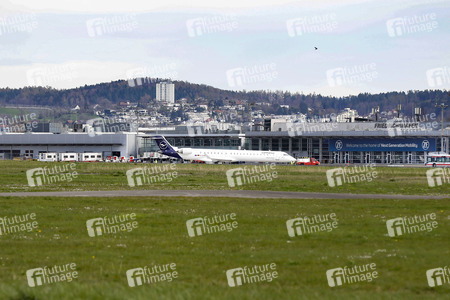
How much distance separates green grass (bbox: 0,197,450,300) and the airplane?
96.2 m

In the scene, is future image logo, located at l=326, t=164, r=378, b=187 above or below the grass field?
below

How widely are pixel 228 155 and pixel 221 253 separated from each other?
111 m

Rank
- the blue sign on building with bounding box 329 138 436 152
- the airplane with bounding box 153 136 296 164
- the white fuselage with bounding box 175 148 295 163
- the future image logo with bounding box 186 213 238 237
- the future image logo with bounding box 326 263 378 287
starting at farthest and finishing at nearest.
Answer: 1. the blue sign on building with bounding box 329 138 436 152
2. the airplane with bounding box 153 136 296 164
3. the white fuselage with bounding box 175 148 295 163
4. the future image logo with bounding box 186 213 238 237
5. the future image logo with bounding box 326 263 378 287

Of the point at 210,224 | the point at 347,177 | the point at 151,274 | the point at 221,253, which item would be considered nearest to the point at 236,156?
the point at 347,177

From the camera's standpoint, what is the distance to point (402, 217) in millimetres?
29391

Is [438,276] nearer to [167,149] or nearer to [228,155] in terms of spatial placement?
[228,155]

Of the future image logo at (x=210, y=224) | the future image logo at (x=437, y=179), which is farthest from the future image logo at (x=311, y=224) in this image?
the future image logo at (x=437, y=179)

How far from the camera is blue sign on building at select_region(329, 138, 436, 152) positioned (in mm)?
138750

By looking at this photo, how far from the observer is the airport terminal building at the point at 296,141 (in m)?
140

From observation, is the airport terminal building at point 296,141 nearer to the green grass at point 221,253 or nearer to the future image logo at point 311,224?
the future image logo at point 311,224

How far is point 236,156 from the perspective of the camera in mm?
130625

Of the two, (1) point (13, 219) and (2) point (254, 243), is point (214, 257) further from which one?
(1) point (13, 219)

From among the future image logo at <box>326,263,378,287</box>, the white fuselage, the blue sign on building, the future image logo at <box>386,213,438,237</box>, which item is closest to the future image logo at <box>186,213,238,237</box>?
the future image logo at <box>386,213,438,237</box>

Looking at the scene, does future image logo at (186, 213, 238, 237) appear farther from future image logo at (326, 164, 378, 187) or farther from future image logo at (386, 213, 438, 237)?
future image logo at (326, 164, 378, 187)
